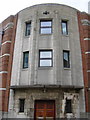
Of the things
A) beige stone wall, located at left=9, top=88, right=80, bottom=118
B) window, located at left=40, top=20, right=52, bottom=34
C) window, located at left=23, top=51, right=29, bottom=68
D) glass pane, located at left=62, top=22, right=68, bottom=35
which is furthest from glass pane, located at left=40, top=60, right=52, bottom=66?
glass pane, located at left=62, top=22, right=68, bottom=35

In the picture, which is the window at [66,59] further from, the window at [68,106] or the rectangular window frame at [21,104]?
the rectangular window frame at [21,104]

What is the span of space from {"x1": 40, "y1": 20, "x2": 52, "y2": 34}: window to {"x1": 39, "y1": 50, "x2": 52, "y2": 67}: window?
6.81 feet

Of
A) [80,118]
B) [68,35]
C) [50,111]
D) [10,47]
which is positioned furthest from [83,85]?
[10,47]

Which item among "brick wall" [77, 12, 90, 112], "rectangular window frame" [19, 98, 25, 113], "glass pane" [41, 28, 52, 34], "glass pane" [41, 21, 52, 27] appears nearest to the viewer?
"rectangular window frame" [19, 98, 25, 113]

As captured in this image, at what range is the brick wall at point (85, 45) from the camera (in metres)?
12.5

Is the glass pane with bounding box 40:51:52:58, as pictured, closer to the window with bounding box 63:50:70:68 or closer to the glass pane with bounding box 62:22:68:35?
the window with bounding box 63:50:70:68

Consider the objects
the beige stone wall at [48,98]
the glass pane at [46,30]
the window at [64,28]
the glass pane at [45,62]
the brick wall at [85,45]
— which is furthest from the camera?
the window at [64,28]

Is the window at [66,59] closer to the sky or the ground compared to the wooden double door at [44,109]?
closer to the sky

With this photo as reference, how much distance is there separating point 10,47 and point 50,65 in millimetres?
4594

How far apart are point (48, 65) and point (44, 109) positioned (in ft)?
11.9

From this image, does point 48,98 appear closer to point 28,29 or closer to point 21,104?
point 21,104

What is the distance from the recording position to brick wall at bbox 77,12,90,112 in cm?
1245

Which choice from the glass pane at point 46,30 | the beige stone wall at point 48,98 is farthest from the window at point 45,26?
the beige stone wall at point 48,98

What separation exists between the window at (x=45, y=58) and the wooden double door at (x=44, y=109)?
309 cm
